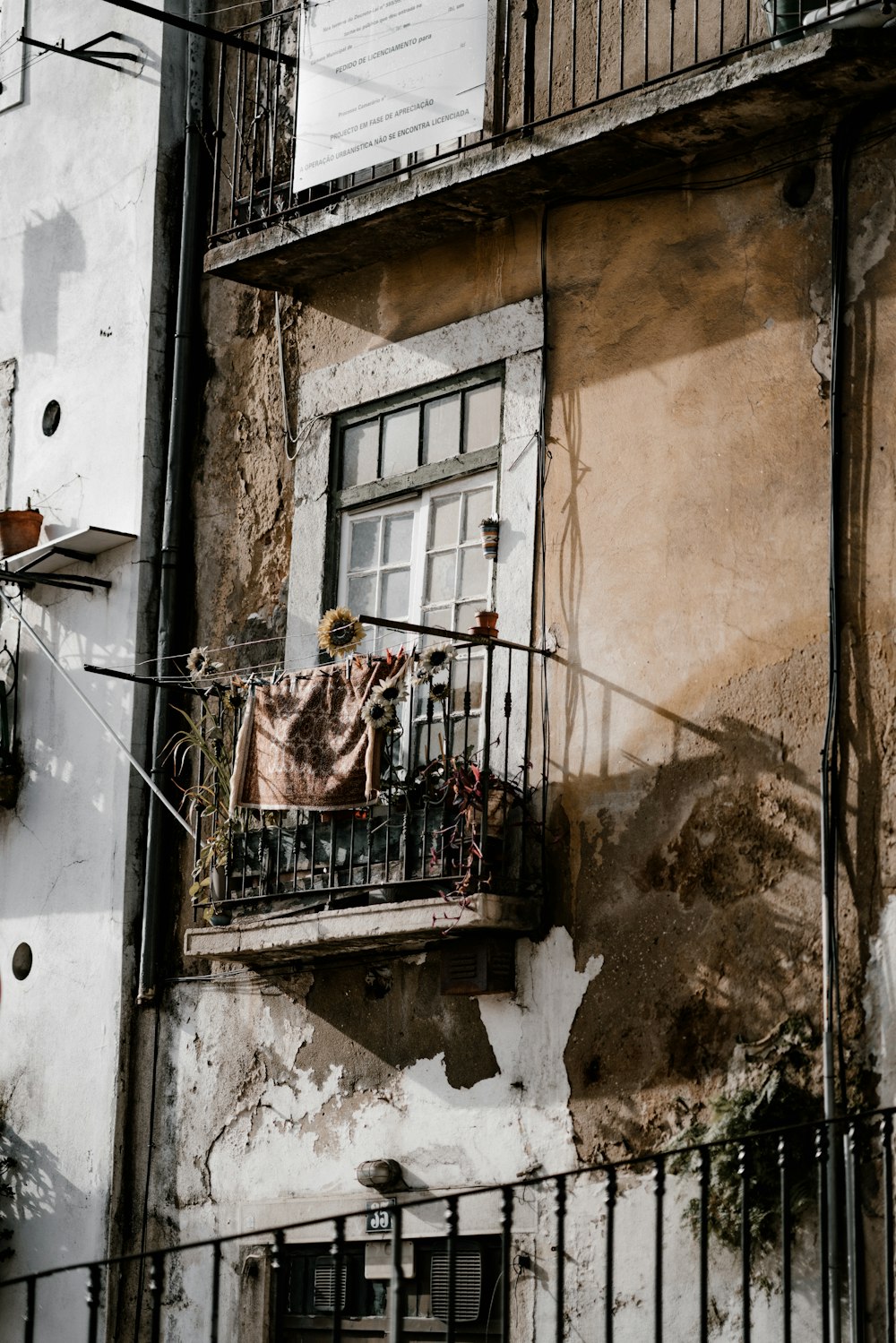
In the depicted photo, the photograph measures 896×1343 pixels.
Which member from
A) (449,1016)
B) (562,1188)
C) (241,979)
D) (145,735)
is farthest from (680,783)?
(145,735)

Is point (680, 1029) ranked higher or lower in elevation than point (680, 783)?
lower

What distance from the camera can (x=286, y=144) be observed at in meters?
10.6

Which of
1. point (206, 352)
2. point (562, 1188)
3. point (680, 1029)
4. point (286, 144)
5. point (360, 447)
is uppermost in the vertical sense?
point (286, 144)

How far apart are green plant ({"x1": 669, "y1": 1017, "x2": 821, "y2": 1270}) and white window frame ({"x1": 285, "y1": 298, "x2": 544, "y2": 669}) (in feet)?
7.35

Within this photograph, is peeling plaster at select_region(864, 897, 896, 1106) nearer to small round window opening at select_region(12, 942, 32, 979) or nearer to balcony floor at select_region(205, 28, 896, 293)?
balcony floor at select_region(205, 28, 896, 293)

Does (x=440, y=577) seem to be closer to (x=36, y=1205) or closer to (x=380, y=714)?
(x=380, y=714)

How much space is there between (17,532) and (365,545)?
97.3 inches

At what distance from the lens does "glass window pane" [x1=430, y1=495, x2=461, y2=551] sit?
9.27 metres

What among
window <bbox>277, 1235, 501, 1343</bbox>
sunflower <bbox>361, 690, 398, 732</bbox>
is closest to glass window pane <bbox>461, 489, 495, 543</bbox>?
sunflower <bbox>361, 690, 398, 732</bbox>

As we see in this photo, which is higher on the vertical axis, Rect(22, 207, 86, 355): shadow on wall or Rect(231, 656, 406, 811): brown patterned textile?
Rect(22, 207, 86, 355): shadow on wall

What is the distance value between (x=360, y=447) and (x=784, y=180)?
2.71 m

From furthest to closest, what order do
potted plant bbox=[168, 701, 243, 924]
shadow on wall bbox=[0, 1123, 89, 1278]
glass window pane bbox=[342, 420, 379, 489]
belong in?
shadow on wall bbox=[0, 1123, 89, 1278], glass window pane bbox=[342, 420, 379, 489], potted plant bbox=[168, 701, 243, 924]

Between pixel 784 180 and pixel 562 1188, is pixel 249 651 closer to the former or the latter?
pixel 784 180

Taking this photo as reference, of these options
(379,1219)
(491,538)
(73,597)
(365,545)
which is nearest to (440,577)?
(491,538)
